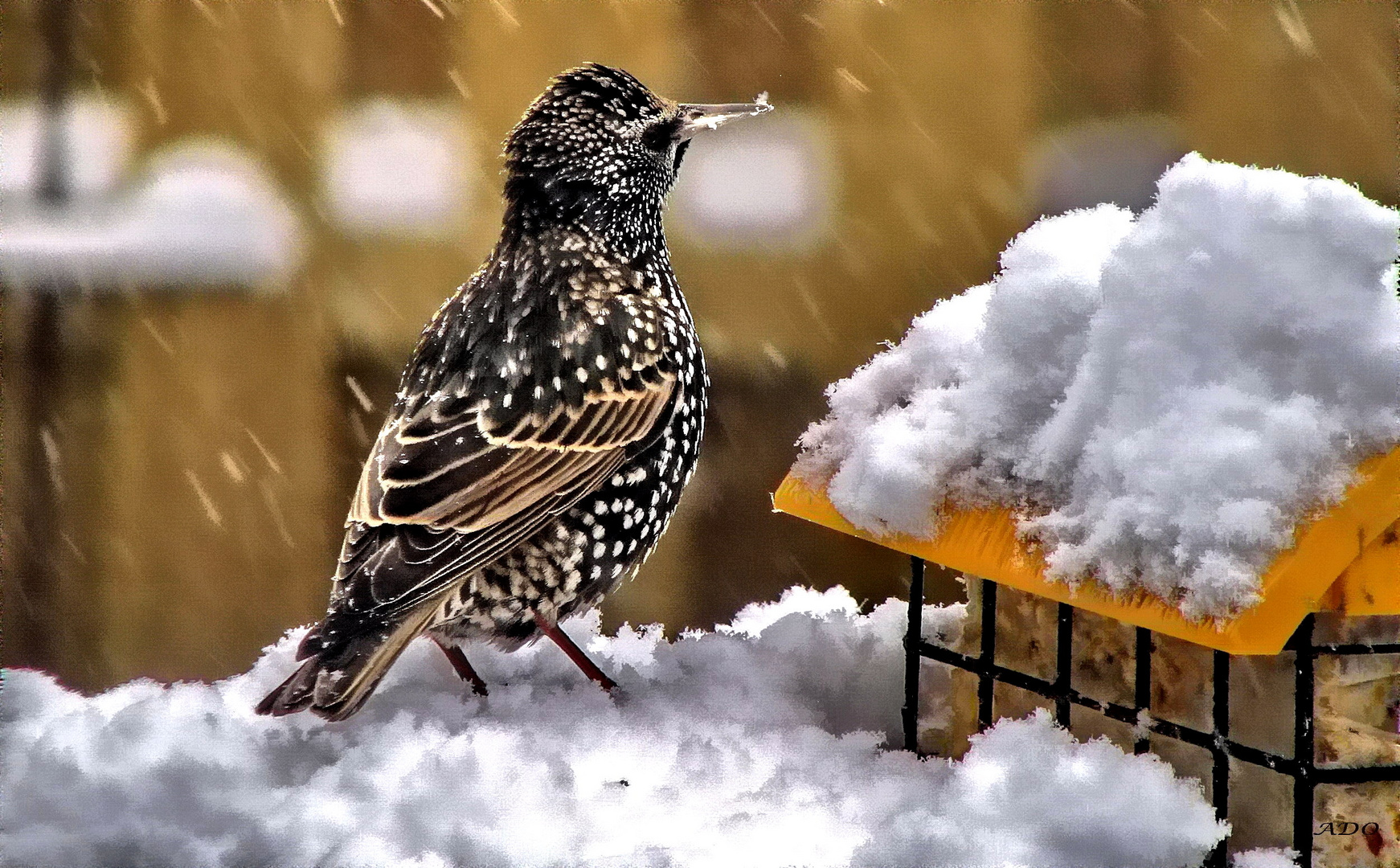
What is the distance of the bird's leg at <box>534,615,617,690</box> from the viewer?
2.38 m

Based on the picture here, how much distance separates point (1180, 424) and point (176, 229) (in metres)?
3.70

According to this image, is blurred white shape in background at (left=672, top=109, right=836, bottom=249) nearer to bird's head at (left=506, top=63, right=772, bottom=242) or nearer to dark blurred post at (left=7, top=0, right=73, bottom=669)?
bird's head at (left=506, top=63, right=772, bottom=242)

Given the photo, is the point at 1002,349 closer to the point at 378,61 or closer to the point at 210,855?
the point at 210,855

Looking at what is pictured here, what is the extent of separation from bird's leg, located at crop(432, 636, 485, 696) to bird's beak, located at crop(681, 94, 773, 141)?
3.78 feet

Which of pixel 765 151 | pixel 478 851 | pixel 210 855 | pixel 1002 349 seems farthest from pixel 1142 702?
pixel 765 151

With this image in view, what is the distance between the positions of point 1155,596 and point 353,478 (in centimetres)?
341

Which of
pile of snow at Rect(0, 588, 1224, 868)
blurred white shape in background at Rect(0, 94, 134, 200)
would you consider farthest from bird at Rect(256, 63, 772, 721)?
blurred white shape in background at Rect(0, 94, 134, 200)

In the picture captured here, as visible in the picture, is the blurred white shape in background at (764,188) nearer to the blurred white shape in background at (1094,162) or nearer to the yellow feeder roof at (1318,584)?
the blurred white shape in background at (1094,162)

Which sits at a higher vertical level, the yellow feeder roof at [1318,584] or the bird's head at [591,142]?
the bird's head at [591,142]

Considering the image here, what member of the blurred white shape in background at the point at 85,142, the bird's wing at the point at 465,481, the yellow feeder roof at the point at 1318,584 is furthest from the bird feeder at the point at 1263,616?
the blurred white shape in background at the point at 85,142

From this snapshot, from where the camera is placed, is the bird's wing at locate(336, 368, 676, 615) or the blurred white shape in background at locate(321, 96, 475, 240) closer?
the bird's wing at locate(336, 368, 676, 615)

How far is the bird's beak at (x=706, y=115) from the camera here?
8.54ft

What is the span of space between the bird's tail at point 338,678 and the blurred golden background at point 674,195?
2.40m

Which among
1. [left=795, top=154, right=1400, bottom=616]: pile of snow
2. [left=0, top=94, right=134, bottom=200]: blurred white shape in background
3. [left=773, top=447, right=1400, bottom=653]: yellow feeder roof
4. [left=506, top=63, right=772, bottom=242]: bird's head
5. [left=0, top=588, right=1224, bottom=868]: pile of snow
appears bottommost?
[left=0, top=588, right=1224, bottom=868]: pile of snow
